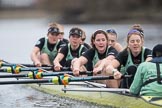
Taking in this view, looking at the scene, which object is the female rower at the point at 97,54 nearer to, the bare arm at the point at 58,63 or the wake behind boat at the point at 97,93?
the wake behind boat at the point at 97,93

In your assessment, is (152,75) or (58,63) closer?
(152,75)

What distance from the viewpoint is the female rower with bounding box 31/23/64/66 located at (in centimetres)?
1219

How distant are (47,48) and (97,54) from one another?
277 cm

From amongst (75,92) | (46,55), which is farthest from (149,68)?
(46,55)

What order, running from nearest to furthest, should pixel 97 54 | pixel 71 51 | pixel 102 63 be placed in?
pixel 102 63
pixel 97 54
pixel 71 51

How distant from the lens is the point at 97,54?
9.99 meters

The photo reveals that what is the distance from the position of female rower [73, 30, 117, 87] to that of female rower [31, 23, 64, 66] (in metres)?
2.28

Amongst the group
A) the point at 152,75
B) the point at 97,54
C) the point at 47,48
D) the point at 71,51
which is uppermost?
the point at 47,48

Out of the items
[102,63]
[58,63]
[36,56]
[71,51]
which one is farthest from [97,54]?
[36,56]

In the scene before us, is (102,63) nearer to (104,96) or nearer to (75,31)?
(104,96)

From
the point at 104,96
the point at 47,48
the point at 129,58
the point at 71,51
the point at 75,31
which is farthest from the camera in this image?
the point at 47,48

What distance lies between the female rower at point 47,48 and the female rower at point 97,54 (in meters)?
2.28

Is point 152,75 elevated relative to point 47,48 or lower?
lower

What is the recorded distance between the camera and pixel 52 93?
10867 mm
